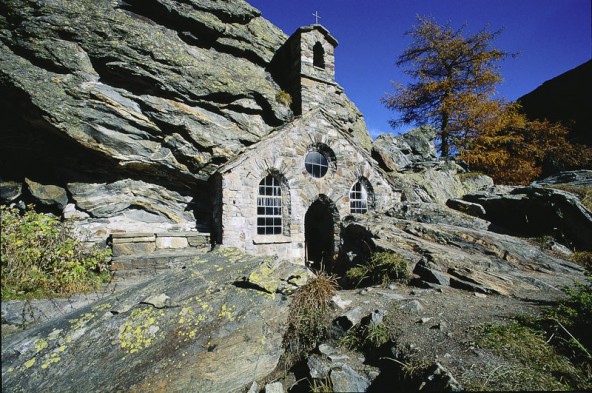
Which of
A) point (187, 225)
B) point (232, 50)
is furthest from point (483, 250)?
point (232, 50)

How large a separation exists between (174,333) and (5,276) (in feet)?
11.7

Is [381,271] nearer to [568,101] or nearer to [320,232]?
[320,232]

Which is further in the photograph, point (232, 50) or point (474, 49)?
point (474, 49)

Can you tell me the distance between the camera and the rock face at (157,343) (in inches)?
162

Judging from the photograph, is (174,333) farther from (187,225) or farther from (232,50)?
(232,50)

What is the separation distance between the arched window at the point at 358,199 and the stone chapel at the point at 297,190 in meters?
0.05

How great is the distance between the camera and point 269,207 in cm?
1130

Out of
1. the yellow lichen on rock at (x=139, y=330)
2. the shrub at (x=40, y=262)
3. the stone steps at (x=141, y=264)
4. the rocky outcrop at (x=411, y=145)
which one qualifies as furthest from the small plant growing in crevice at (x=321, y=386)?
the rocky outcrop at (x=411, y=145)

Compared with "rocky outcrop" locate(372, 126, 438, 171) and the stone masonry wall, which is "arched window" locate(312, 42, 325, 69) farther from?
"rocky outcrop" locate(372, 126, 438, 171)

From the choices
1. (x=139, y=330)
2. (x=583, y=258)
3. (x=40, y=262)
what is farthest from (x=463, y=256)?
(x=40, y=262)

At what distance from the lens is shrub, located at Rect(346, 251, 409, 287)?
261 inches

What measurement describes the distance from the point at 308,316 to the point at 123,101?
35.4 feet

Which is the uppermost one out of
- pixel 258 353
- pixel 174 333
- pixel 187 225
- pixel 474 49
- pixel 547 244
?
pixel 474 49

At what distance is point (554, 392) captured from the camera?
2.82 meters
